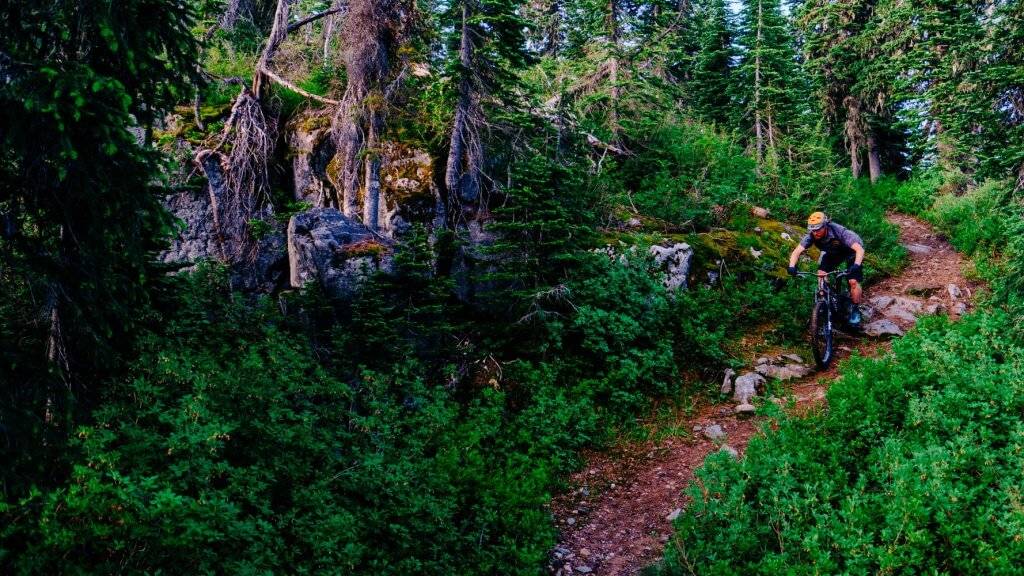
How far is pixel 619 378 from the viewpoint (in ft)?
27.5

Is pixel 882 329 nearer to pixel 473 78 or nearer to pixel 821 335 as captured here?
pixel 821 335

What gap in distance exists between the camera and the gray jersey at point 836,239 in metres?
8.95

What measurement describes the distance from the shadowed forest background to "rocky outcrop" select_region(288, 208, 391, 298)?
0.05 metres

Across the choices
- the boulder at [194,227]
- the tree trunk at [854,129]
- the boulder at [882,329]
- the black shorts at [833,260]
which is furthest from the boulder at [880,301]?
the tree trunk at [854,129]

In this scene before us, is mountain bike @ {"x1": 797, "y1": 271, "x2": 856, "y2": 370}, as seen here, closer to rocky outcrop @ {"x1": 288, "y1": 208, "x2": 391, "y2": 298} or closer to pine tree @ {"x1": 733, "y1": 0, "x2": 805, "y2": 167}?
rocky outcrop @ {"x1": 288, "y1": 208, "x2": 391, "y2": 298}

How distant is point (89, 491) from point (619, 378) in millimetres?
6570

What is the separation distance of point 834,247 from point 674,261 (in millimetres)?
2593

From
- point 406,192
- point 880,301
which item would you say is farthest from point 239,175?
point 880,301

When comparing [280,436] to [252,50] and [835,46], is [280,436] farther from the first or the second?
[835,46]

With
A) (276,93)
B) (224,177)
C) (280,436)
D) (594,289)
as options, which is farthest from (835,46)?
(280,436)

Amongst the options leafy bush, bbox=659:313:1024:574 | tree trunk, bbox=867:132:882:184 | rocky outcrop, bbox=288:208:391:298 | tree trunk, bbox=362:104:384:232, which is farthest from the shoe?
tree trunk, bbox=867:132:882:184

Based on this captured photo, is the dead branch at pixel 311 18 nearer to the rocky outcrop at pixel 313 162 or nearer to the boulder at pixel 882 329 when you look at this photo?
the rocky outcrop at pixel 313 162

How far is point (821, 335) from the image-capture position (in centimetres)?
883

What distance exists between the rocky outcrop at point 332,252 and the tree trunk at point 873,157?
75.3 ft
